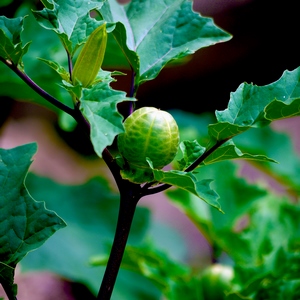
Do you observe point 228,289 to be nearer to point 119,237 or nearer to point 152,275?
point 152,275

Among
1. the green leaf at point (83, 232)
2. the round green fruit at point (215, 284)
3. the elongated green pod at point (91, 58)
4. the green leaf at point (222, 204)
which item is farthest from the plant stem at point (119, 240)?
the green leaf at point (83, 232)

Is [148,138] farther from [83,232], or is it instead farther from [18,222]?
[83,232]

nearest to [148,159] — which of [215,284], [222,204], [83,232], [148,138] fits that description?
[148,138]

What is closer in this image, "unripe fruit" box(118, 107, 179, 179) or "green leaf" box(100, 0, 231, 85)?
"unripe fruit" box(118, 107, 179, 179)

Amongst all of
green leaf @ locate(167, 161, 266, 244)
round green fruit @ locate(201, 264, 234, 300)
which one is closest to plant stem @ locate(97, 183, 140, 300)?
round green fruit @ locate(201, 264, 234, 300)

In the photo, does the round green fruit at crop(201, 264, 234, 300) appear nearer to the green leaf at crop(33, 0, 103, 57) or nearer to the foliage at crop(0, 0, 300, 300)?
the foliage at crop(0, 0, 300, 300)

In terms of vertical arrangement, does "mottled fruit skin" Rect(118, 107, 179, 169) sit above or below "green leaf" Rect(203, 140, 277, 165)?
below

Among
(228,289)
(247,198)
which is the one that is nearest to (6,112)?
(247,198)
